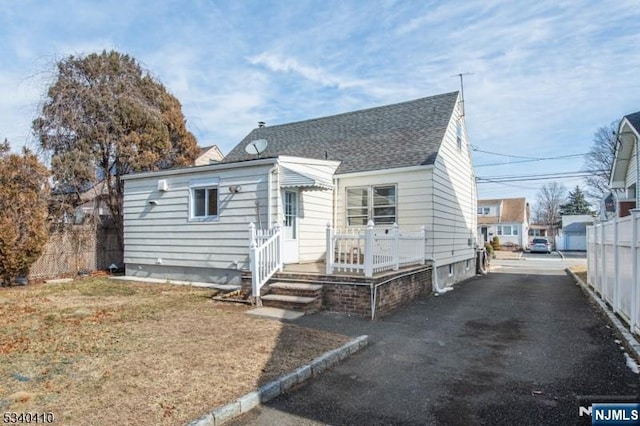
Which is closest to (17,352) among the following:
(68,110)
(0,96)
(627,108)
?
(68,110)

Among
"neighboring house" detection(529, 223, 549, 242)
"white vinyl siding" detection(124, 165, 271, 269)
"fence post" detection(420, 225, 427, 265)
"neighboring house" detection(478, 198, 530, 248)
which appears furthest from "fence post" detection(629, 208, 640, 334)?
"neighboring house" detection(529, 223, 549, 242)

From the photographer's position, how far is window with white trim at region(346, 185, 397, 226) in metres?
11.7

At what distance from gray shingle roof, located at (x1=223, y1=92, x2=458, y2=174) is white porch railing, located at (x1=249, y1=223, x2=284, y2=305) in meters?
2.85

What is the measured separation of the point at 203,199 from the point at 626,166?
1482 cm

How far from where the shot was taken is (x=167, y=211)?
469 inches

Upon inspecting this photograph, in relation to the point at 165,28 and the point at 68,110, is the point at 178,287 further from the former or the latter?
the point at 68,110

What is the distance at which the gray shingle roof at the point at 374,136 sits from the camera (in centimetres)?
1188

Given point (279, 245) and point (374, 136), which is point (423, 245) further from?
point (374, 136)

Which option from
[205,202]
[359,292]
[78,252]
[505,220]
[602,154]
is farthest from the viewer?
[505,220]

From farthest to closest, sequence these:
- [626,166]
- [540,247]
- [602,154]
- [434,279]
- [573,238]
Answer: [573,238]
[540,247]
[602,154]
[626,166]
[434,279]

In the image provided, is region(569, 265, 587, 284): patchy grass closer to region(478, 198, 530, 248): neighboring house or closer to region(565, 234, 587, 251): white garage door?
region(478, 198, 530, 248): neighboring house

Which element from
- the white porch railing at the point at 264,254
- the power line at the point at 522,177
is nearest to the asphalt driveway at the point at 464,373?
the white porch railing at the point at 264,254

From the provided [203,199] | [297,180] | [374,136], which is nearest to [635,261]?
[297,180]

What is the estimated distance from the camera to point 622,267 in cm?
665
